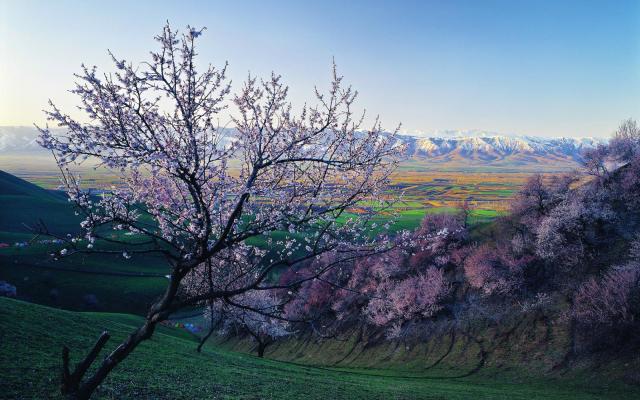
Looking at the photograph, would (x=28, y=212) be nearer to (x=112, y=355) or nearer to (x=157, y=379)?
(x=157, y=379)

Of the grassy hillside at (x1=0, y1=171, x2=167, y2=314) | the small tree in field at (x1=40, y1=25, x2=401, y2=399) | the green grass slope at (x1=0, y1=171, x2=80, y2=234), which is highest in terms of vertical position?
the small tree in field at (x1=40, y1=25, x2=401, y2=399)

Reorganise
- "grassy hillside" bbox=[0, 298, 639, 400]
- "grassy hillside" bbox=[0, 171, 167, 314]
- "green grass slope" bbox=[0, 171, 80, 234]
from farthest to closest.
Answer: "green grass slope" bbox=[0, 171, 80, 234] < "grassy hillside" bbox=[0, 171, 167, 314] < "grassy hillside" bbox=[0, 298, 639, 400]

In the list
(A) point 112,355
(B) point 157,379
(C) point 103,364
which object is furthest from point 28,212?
(A) point 112,355

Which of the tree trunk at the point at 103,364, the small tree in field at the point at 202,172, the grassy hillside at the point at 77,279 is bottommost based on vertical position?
the grassy hillside at the point at 77,279

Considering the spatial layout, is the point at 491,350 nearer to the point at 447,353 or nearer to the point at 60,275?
the point at 447,353

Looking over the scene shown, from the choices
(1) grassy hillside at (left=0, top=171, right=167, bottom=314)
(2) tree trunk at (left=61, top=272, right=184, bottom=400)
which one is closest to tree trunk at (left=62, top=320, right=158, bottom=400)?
(2) tree trunk at (left=61, top=272, right=184, bottom=400)

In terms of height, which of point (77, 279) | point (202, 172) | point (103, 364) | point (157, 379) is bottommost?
point (77, 279)

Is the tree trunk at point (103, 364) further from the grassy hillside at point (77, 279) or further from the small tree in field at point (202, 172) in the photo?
the grassy hillside at point (77, 279)

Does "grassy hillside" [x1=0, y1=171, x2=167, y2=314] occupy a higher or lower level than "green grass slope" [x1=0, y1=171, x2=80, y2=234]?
lower

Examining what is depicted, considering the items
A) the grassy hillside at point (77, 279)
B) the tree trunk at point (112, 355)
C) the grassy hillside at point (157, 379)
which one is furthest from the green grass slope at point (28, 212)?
the tree trunk at point (112, 355)

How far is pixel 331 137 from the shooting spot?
46.1 ft

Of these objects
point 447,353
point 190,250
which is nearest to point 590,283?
point 447,353

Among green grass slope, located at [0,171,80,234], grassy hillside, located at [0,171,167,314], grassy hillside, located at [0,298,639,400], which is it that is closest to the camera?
grassy hillside, located at [0,298,639,400]

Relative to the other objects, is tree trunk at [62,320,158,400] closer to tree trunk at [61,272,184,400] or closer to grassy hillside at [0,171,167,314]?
tree trunk at [61,272,184,400]
